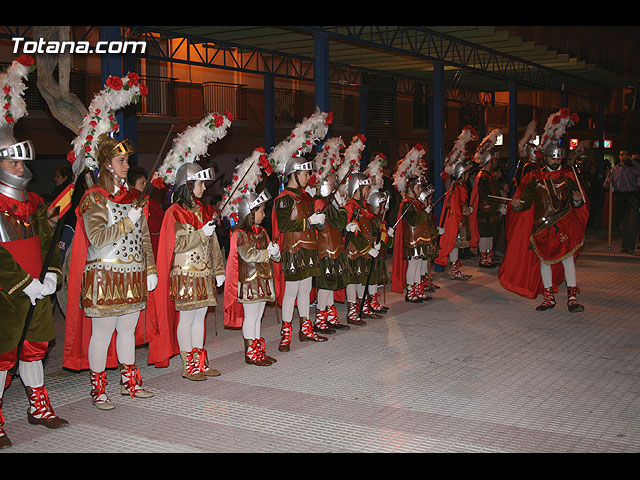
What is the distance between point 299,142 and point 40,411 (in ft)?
11.9

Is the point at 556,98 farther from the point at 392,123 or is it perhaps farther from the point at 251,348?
the point at 251,348

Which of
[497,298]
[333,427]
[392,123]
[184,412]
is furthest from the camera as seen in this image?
[392,123]

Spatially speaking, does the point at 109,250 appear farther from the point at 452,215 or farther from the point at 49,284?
the point at 452,215

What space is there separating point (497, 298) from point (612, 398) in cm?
424

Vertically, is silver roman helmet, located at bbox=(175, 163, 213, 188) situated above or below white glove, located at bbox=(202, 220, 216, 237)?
above

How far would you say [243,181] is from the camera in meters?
6.19

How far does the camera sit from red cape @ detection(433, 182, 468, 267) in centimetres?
1106

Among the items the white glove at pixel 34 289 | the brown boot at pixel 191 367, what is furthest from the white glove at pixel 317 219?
the white glove at pixel 34 289

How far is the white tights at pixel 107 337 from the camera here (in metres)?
5.29

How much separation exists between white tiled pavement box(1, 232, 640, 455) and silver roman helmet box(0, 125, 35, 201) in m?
1.62

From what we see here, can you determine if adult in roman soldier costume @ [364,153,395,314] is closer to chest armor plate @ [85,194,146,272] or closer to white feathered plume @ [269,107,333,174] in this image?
white feathered plume @ [269,107,333,174]

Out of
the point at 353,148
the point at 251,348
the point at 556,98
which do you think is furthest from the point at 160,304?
the point at 556,98

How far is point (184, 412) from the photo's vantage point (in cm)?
524

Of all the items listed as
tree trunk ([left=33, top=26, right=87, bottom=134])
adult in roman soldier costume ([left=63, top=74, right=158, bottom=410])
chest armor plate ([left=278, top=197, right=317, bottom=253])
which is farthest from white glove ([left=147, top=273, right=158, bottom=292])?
tree trunk ([left=33, top=26, right=87, bottom=134])
